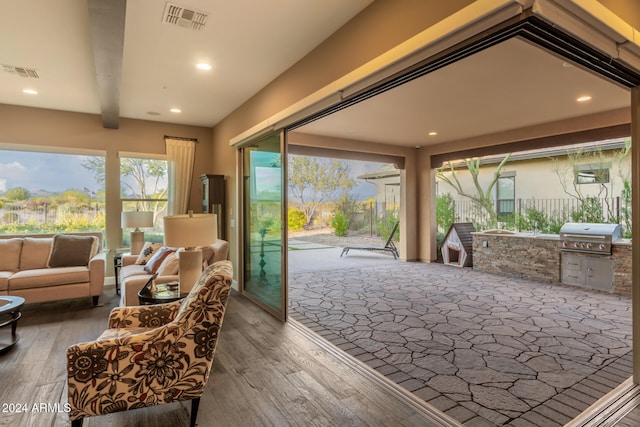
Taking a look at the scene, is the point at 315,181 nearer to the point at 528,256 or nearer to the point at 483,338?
the point at 528,256

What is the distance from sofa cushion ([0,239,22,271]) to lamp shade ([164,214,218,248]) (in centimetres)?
327

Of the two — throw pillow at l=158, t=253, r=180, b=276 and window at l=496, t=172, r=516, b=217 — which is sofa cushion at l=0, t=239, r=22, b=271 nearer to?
throw pillow at l=158, t=253, r=180, b=276

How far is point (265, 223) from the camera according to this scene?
4.46 meters

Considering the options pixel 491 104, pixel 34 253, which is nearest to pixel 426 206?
pixel 491 104

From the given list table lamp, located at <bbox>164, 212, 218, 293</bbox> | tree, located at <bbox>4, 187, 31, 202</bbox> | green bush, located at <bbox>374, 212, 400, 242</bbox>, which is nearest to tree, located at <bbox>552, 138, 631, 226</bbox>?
green bush, located at <bbox>374, 212, 400, 242</bbox>

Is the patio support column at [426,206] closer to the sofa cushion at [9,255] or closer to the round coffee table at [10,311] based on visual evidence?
the round coffee table at [10,311]

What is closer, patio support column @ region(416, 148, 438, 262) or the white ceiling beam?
the white ceiling beam

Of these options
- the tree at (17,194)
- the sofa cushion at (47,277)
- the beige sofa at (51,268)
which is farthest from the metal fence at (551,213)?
the tree at (17,194)

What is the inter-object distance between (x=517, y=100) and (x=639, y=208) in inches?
104

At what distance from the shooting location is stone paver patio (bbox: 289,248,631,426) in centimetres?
235

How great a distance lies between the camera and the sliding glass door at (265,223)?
3.96 meters

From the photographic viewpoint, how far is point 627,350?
10.2ft

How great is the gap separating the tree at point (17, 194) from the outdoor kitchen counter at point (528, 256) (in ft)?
26.7

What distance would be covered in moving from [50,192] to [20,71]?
93.4 inches
